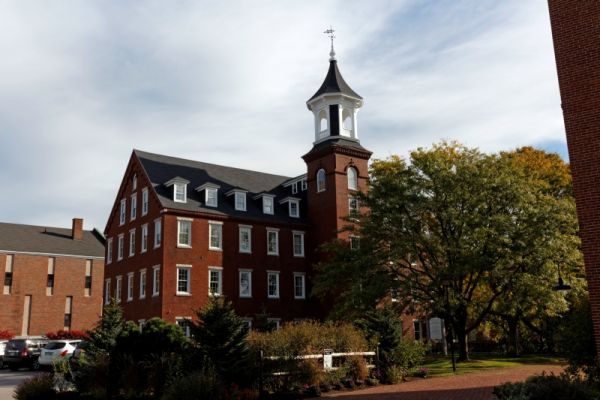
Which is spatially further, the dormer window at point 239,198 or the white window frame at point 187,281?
the dormer window at point 239,198

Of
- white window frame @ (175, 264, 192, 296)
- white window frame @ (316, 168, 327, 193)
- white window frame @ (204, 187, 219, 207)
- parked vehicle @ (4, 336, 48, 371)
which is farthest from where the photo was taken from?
white window frame @ (316, 168, 327, 193)

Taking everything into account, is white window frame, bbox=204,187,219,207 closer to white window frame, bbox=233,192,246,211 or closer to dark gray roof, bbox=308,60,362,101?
white window frame, bbox=233,192,246,211

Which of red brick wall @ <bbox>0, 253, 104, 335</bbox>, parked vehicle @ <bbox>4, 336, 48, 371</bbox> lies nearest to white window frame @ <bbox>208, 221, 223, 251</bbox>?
parked vehicle @ <bbox>4, 336, 48, 371</bbox>

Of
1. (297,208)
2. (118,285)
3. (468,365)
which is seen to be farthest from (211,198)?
(468,365)

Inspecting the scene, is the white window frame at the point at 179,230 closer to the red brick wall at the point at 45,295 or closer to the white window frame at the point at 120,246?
the white window frame at the point at 120,246

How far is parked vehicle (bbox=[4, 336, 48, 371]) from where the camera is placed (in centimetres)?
Result: 3519

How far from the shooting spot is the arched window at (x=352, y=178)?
4612 cm

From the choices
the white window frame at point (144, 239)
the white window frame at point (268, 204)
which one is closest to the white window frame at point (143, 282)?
the white window frame at point (144, 239)

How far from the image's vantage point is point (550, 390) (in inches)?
511

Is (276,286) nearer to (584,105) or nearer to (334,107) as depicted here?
(334,107)

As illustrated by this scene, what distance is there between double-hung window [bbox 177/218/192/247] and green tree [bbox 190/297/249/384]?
73.2ft

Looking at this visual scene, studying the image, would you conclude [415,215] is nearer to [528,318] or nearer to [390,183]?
[390,183]

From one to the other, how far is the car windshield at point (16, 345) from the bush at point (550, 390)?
99.6ft

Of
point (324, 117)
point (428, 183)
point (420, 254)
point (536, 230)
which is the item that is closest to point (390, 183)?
point (428, 183)
